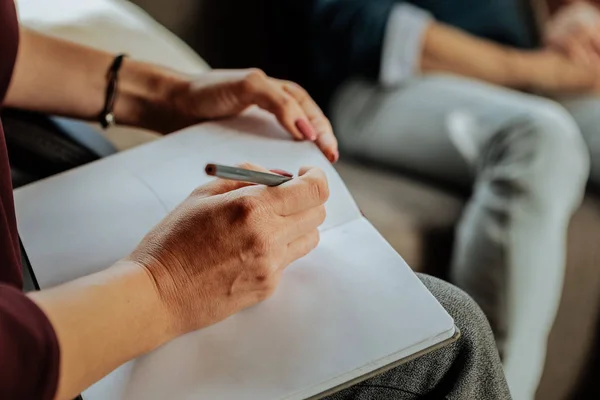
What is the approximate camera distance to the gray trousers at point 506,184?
37.6 inches

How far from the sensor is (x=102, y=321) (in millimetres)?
468

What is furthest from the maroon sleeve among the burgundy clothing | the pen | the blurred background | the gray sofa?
the gray sofa

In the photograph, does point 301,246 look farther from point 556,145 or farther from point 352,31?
point 352,31

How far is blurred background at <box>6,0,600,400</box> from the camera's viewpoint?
976 mm

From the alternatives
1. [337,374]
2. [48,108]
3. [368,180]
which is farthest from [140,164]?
[368,180]

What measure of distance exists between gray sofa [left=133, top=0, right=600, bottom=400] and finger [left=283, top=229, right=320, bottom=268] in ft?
1.27

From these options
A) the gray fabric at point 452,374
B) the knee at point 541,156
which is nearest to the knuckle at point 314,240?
the gray fabric at point 452,374

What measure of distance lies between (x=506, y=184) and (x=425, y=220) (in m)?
0.12

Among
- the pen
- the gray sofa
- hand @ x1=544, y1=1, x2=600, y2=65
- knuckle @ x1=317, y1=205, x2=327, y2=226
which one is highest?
the pen

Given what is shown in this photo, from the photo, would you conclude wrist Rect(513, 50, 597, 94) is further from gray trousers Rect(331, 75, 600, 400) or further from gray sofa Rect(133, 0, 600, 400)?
gray sofa Rect(133, 0, 600, 400)

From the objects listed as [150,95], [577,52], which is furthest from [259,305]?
[577,52]

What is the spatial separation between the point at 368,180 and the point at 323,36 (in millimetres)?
303

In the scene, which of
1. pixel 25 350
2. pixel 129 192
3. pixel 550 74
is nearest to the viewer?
pixel 25 350

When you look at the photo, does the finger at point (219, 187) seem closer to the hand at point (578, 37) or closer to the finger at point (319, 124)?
the finger at point (319, 124)
